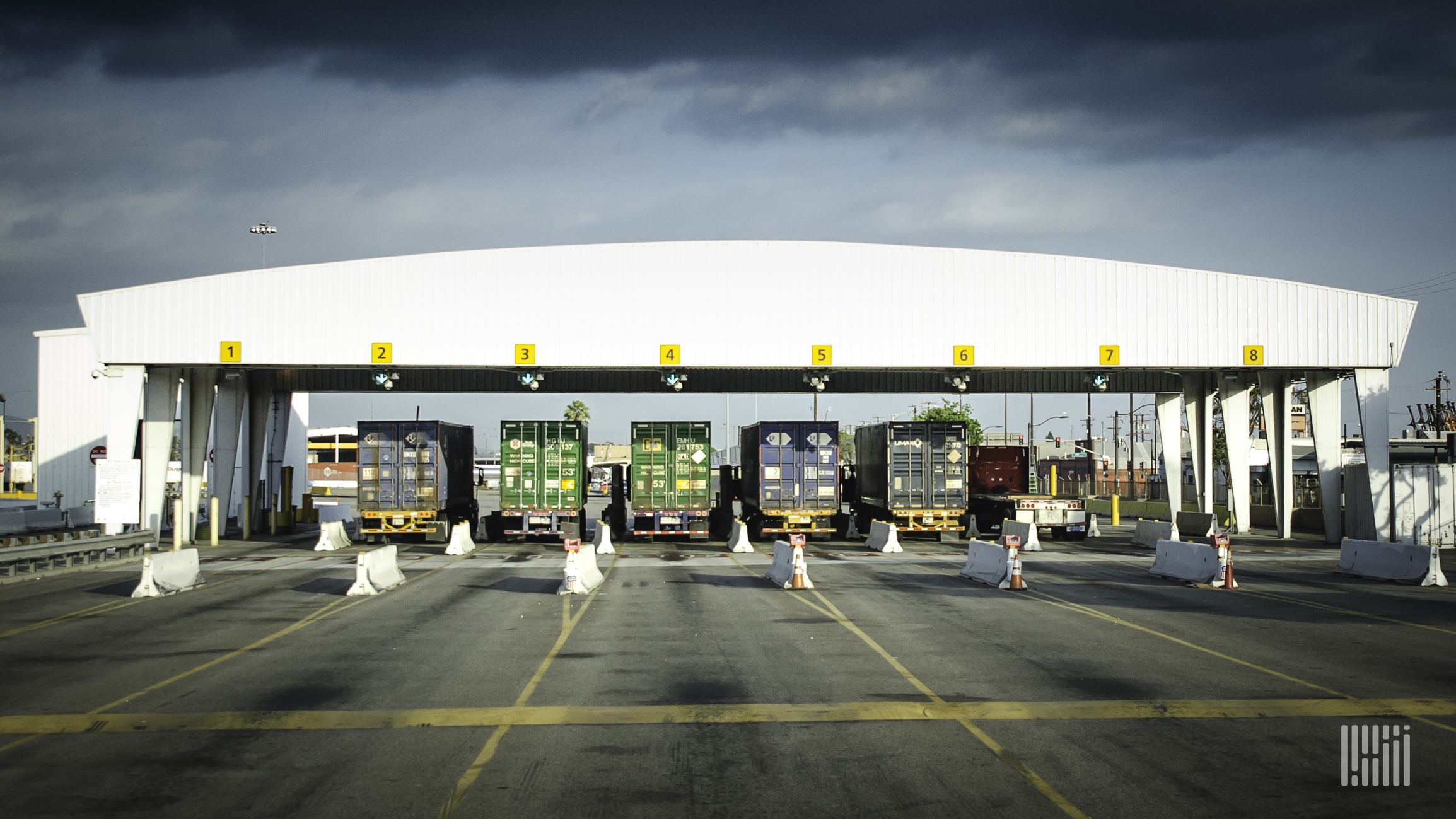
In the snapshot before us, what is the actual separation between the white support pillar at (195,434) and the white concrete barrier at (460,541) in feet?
32.3

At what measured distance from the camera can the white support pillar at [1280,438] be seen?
113 ft

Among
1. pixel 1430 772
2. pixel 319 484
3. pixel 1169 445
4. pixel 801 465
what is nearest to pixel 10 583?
pixel 801 465

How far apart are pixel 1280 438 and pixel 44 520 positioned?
43561 millimetres

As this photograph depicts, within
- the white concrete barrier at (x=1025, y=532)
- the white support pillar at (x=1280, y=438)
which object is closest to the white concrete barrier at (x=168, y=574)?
the white concrete barrier at (x=1025, y=532)

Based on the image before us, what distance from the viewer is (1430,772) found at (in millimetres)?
7371

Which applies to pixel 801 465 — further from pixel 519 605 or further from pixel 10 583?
pixel 10 583

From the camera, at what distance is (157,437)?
30.4 metres

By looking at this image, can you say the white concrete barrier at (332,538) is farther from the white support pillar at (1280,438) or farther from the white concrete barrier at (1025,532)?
the white support pillar at (1280,438)

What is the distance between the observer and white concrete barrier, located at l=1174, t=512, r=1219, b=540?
34.2 m

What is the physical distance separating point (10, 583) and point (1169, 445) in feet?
121

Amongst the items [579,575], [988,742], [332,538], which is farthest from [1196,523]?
[988,742]

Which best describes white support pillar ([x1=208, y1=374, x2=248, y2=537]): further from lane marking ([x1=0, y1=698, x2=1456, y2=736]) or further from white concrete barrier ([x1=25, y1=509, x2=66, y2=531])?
lane marking ([x1=0, y1=698, x2=1456, y2=736])

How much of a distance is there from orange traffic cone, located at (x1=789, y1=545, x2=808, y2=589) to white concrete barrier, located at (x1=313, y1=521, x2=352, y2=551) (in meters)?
15.5

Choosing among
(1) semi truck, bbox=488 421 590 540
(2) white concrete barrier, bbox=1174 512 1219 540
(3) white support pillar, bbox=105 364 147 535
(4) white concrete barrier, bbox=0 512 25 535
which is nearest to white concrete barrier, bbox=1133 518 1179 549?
(2) white concrete barrier, bbox=1174 512 1219 540
